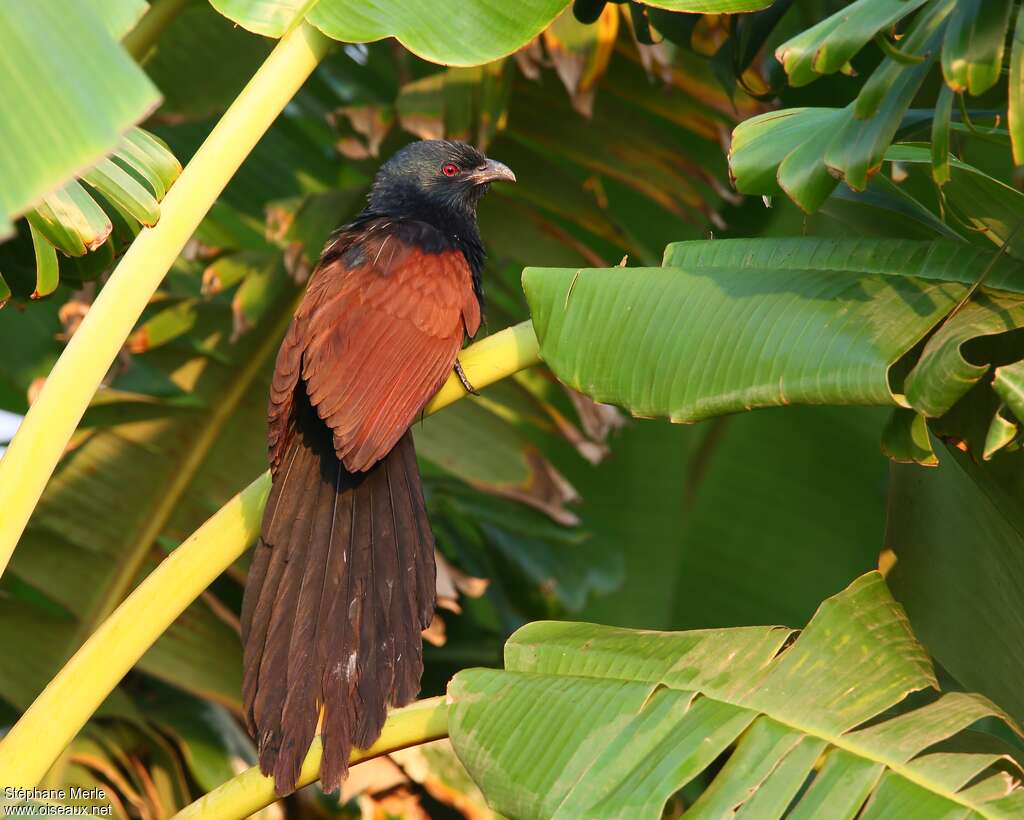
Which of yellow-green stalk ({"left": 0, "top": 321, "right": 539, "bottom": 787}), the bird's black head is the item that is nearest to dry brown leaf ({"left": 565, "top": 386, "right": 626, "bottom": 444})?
the bird's black head

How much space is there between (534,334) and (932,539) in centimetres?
84

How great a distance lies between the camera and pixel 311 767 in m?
1.90

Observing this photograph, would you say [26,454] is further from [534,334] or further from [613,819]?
[613,819]

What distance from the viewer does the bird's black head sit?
3227mm

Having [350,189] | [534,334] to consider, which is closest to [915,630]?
[534,334]

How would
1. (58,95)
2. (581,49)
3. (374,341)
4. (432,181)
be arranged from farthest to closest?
(432,181)
(581,49)
(374,341)
(58,95)

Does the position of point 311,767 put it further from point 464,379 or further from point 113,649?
point 464,379

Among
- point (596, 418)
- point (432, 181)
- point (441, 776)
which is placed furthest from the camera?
point (432, 181)

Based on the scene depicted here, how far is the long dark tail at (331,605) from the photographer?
6.32 feet

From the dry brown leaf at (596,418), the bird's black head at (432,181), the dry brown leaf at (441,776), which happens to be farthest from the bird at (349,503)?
the dry brown leaf at (441,776)

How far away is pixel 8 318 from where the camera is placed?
338 cm

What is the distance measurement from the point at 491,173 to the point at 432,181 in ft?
0.67

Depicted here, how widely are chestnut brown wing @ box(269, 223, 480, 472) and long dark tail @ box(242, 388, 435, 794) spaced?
0.10 metres

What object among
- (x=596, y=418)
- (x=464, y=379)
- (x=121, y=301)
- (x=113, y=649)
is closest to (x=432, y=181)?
(x=596, y=418)
